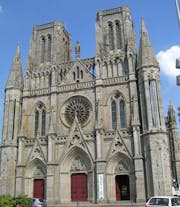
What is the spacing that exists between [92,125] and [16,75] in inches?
454

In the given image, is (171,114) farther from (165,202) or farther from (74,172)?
(165,202)

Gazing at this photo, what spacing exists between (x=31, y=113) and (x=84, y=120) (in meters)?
6.34

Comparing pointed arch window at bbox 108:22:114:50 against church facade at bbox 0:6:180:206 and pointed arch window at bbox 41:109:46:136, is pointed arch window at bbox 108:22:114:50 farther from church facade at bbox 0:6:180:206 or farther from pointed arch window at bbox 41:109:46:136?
pointed arch window at bbox 41:109:46:136

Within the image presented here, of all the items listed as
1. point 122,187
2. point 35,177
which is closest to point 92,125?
point 122,187

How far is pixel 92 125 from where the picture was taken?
31.1 metres

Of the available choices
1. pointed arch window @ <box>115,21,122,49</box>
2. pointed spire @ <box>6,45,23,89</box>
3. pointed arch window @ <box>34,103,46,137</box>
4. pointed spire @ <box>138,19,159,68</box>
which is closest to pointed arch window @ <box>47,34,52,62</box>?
pointed spire @ <box>6,45,23,89</box>

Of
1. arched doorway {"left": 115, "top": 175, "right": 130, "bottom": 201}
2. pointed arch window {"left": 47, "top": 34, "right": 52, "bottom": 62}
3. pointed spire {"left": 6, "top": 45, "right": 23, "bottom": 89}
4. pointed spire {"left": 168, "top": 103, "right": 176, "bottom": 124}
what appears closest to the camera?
arched doorway {"left": 115, "top": 175, "right": 130, "bottom": 201}

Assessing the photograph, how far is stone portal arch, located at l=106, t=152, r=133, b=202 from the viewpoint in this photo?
28.1 metres

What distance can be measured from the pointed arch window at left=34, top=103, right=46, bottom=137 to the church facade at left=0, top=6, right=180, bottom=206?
0.37ft

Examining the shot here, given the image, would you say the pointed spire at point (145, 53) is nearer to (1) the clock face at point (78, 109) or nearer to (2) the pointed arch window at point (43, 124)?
(1) the clock face at point (78, 109)

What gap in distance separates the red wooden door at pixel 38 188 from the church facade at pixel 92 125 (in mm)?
99

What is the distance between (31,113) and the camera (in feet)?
110

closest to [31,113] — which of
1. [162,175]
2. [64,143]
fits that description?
[64,143]

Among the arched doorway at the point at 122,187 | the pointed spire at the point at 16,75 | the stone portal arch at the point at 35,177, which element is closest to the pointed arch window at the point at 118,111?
the arched doorway at the point at 122,187
